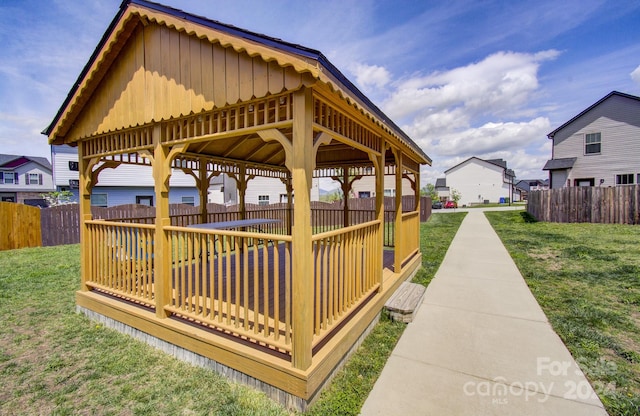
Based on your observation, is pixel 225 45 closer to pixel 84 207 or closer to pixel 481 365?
pixel 84 207

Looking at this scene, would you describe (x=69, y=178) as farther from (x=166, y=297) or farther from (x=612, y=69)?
(x=612, y=69)

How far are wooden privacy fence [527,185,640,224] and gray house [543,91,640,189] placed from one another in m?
3.92

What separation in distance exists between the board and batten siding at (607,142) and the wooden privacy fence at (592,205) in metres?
4.10

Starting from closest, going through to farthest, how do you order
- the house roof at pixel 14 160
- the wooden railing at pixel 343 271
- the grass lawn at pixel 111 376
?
the grass lawn at pixel 111 376
the wooden railing at pixel 343 271
the house roof at pixel 14 160

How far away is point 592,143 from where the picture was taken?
53.4ft

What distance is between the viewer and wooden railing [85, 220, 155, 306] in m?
3.97

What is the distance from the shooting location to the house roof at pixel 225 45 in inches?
89.7

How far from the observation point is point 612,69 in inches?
329

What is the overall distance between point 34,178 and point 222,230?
127 feet

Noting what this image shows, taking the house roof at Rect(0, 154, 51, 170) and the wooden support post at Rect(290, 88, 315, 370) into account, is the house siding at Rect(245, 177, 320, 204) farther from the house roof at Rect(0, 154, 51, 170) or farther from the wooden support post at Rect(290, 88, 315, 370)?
the house roof at Rect(0, 154, 51, 170)

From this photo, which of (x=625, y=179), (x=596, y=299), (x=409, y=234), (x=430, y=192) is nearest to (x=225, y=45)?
(x=409, y=234)

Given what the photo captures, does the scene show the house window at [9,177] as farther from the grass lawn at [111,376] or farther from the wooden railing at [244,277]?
the wooden railing at [244,277]

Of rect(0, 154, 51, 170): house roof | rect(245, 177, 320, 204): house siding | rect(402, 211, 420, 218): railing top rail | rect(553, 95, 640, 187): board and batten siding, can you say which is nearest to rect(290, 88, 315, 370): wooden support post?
rect(402, 211, 420, 218): railing top rail

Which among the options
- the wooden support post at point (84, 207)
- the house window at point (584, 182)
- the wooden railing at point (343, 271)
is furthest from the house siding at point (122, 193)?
the house window at point (584, 182)
